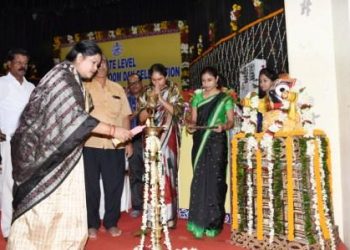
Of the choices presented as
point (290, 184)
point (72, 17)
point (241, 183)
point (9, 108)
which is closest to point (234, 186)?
point (241, 183)

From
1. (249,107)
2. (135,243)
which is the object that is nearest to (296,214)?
(249,107)

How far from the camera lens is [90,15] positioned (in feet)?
28.2

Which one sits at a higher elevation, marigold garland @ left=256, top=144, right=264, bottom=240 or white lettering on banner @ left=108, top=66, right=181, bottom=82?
white lettering on banner @ left=108, top=66, right=181, bottom=82

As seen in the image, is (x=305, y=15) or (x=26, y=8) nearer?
(x=305, y=15)

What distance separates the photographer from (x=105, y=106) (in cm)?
348

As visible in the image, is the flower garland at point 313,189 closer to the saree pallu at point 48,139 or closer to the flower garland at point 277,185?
the flower garland at point 277,185

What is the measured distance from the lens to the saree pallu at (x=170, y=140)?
361cm

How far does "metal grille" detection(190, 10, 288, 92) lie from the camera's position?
13.8 feet

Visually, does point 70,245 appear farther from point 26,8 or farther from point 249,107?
point 26,8

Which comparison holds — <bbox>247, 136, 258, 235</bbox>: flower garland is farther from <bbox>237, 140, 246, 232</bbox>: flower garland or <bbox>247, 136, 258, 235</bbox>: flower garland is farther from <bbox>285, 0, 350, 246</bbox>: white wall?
<bbox>285, 0, 350, 246</bbox>: white wall

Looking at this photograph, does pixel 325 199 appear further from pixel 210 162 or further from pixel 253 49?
pixel 253 49

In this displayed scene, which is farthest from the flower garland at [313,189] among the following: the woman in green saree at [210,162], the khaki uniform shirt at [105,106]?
the khaki uniform shirt at [105,106]

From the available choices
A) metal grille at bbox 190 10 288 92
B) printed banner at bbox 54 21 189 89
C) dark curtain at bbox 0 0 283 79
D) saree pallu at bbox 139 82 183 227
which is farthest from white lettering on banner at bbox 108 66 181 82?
saree pallu at bbox 139 82 183 227

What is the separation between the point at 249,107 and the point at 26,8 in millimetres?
6422
